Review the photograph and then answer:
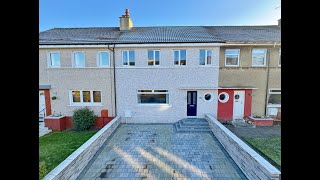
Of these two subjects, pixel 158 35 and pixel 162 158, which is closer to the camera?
pixel 162 158

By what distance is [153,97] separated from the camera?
12852 mm

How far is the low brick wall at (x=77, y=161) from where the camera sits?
16.4 feet

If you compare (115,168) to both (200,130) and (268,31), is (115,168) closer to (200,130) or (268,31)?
(200,130)

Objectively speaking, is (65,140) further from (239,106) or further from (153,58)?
(239,106)

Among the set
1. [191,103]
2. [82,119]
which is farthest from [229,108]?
[82,119]

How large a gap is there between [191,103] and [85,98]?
25.7ft

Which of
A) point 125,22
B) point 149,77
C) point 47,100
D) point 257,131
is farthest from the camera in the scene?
point 125,22

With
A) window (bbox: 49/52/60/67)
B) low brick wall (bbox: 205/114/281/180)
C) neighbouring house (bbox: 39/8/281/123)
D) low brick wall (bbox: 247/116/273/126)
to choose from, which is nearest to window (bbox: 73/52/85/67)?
neighbouring house (bbox: 39/8/281/123)

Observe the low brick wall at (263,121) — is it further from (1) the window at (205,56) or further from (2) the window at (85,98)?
(2) the window at (85,98)

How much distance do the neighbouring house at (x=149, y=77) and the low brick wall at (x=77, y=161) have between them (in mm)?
4439

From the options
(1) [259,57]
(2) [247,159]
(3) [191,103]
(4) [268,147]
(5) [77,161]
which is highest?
(1) [259,57]

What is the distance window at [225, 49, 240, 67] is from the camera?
12.4m
